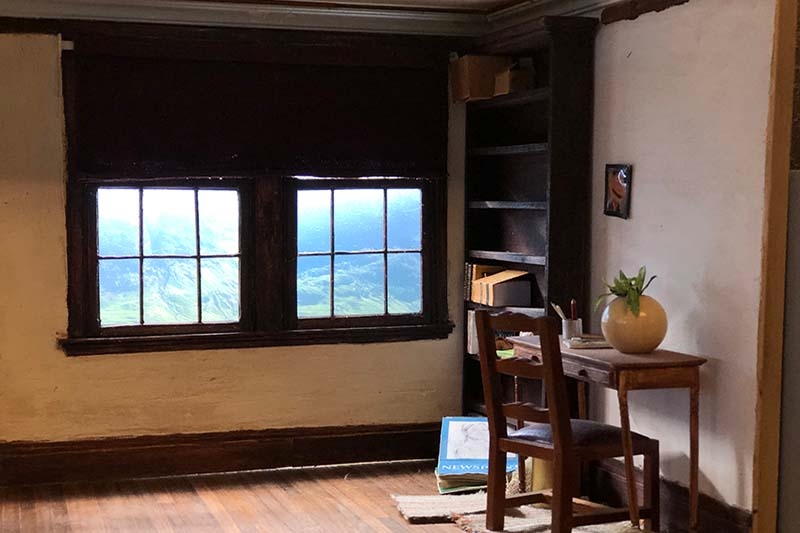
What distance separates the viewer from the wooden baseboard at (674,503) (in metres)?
4.81

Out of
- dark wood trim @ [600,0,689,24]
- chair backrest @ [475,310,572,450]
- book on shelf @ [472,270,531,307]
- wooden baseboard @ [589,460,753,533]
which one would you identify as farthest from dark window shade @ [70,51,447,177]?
wooden baseboard @ [589,460,753,533]

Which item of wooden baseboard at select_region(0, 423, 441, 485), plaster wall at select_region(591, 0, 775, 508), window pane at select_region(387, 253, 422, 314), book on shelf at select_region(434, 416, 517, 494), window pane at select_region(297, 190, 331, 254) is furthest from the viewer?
window pane at select_region(387, 253, 422, 314)

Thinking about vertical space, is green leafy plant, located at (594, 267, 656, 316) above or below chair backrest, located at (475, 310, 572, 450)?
above

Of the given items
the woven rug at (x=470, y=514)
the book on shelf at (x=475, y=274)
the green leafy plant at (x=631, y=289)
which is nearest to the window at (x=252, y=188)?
the book on shelf at (x=475, y=274)

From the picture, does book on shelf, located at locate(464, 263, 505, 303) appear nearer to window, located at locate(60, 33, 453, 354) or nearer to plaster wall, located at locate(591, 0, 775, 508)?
window, located at locate(60, 33, 453, 354)

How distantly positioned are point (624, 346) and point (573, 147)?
51.3 inches

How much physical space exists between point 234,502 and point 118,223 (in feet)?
5.49

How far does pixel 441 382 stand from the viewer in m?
6.98

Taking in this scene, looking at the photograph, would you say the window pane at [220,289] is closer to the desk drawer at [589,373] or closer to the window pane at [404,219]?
the window pane at [404,219]

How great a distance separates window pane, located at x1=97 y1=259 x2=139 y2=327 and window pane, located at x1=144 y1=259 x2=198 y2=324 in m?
0.06

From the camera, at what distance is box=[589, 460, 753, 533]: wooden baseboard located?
4812mm

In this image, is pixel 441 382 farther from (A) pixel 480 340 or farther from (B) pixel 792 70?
(B) pixel 792 70

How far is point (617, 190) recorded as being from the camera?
5.62 meters

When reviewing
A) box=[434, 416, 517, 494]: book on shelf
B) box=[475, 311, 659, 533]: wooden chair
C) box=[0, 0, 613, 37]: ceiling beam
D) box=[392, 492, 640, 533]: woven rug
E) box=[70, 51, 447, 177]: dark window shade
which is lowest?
box=[392, 492, 640, 533]: woven rug
